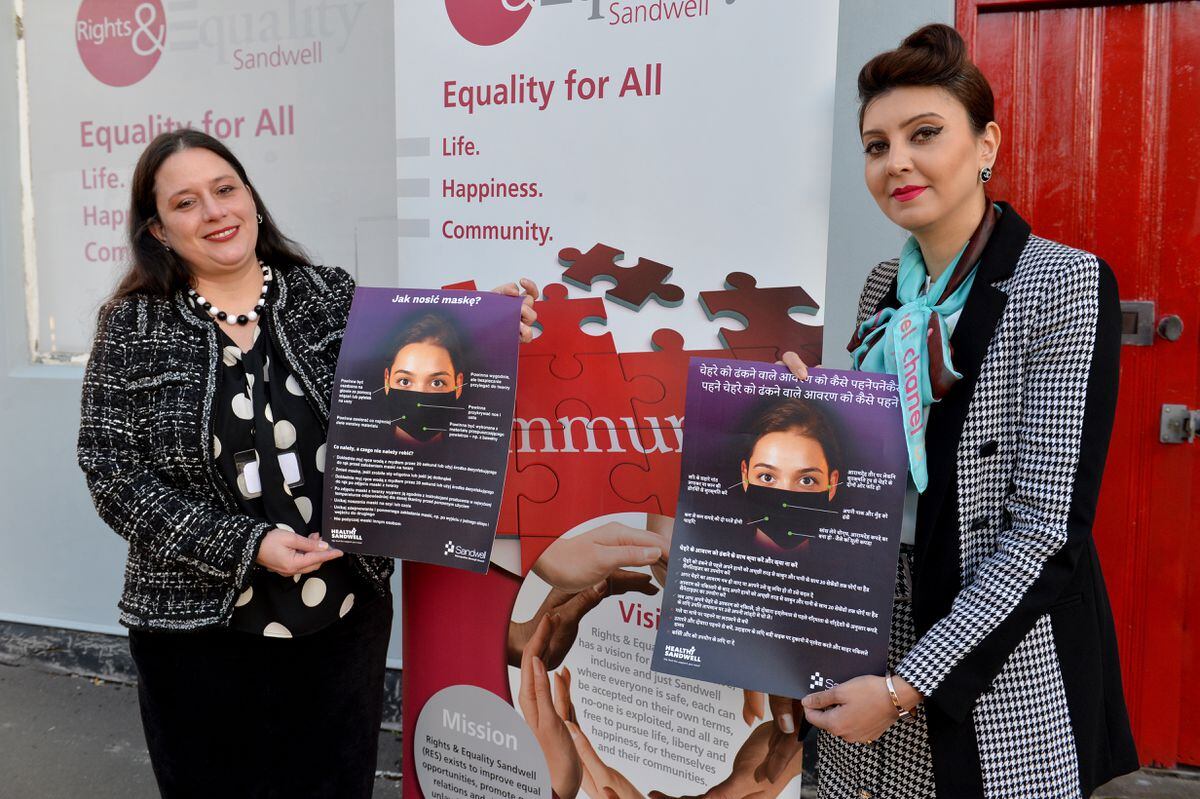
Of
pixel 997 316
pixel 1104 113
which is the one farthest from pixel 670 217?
pixel 1104 113

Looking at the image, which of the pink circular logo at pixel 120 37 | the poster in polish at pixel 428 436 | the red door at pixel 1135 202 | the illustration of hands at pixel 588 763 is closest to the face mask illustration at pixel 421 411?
the poster in polish at pixel 428 436

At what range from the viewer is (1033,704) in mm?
1239

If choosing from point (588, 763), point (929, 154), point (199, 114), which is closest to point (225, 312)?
point (588, 763)

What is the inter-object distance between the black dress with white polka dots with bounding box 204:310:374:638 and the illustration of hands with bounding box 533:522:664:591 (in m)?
0.46

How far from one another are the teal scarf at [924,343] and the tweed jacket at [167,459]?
1042mm

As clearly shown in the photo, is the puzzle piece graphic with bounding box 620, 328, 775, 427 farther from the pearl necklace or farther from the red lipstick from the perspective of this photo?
the pearl necklace

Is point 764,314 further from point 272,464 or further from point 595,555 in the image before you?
point 272,464

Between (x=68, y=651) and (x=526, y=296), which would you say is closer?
(x=526, y=296)

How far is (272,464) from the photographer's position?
1646mm

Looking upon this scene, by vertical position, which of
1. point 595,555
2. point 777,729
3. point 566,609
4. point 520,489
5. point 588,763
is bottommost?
point 588,763

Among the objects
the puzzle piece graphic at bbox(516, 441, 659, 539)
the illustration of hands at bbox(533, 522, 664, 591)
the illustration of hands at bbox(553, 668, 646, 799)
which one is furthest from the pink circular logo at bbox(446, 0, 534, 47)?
the illustration of hands at bbox(553, 668, 646, 799)

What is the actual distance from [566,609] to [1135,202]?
78.4 inches

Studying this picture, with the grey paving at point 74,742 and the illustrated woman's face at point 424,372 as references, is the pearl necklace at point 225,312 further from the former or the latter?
the grey paving at point 74,742

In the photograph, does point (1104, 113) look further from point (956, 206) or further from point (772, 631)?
point (772, 631)
